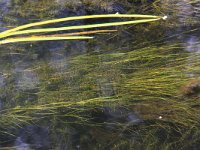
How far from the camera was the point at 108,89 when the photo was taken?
3.25m

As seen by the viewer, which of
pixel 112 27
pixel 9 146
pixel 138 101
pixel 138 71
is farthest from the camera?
pixel 112 27

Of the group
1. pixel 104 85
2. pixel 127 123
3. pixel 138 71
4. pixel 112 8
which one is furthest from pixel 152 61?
pixel 112 8

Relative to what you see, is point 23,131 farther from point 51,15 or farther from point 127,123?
point 51,15

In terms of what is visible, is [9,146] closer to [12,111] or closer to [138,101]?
[12,111]

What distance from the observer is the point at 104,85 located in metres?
3.30

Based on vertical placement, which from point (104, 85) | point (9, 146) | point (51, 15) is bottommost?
point (9, 146)

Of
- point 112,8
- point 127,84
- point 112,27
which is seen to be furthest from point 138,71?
point 112,8

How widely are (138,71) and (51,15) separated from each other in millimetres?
1491

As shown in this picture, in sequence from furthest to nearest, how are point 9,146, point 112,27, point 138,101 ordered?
1. point 112,27
2. point 138,101
3. point 9,146

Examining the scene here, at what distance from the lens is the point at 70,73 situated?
348cm

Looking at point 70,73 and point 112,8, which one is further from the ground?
point 112,8

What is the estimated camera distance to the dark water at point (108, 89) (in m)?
2.89

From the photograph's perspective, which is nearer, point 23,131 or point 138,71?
point 23,131

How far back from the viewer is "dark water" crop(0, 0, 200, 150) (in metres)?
2.89
